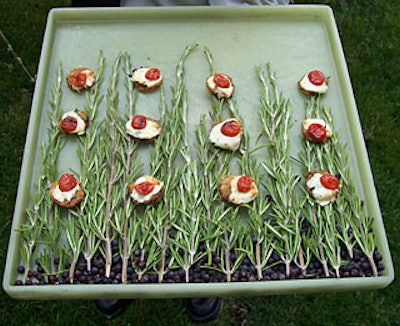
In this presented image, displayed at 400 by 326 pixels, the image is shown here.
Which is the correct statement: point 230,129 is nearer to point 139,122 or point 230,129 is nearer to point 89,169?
point 139,122

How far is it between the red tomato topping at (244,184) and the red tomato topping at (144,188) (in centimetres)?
22

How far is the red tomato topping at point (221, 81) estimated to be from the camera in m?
1.43

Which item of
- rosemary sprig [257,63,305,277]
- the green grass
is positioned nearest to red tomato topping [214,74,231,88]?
rosemary sprig [257,63,305,277]

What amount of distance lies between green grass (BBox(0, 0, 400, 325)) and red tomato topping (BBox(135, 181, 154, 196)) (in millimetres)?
1003

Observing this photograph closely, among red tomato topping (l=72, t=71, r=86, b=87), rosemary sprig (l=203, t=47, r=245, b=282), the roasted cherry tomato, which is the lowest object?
rosemary sprig (l=203, t=47, r=245, b=282)

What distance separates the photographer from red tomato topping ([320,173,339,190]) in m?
1.28

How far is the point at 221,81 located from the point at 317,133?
30cm

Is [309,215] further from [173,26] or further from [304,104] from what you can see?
[173,26]

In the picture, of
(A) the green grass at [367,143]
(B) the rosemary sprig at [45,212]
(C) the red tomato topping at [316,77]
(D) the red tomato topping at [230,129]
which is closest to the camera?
(B) the rosemary sprig at [45,212]

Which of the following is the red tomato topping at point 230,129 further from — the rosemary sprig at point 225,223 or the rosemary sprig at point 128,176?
the rosemary sprig at point 128,176

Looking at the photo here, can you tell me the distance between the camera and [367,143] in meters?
2.63

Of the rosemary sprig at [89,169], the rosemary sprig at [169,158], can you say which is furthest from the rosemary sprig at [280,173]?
the rosemary sprig at [89,169]

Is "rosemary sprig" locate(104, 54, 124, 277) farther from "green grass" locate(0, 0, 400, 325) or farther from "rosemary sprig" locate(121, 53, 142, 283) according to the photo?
"green grass" locate(0, 0, 400, 325)

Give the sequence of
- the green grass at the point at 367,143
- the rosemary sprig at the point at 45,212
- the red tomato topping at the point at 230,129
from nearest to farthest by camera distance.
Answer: the rosemary sprig at the point at 45,212 < the red tomato topping at the point at 230,129 < the green grass at the point at 367,143
